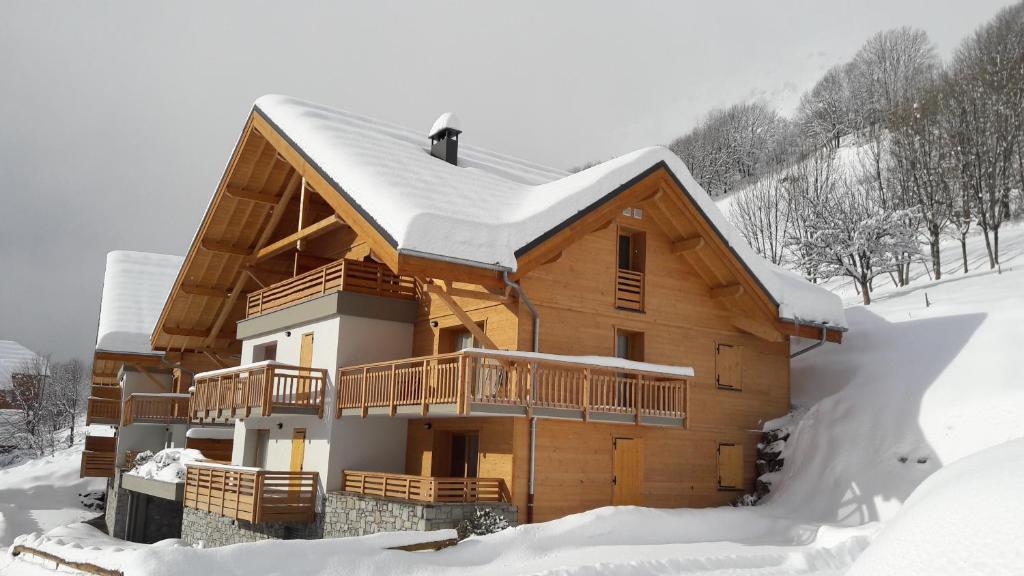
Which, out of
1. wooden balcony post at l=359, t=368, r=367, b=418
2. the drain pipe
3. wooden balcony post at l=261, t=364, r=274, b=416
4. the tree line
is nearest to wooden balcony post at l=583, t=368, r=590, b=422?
the drain pipe

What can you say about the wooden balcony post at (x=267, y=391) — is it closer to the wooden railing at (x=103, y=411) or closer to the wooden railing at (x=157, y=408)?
the wooden railing at (x=157, y=408)

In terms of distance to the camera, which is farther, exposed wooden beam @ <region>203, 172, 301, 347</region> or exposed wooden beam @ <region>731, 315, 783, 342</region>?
exposed wooden beam @ <region>203, 172, 301, 347</region>

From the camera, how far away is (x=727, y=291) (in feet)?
70.0

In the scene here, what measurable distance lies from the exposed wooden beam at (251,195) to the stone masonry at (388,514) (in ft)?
28.4

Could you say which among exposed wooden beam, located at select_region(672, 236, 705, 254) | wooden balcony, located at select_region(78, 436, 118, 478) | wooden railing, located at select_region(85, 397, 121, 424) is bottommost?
wooden balcony, located at select_region(78, 436, 118, 478)

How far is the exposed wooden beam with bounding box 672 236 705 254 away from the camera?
20516 mm

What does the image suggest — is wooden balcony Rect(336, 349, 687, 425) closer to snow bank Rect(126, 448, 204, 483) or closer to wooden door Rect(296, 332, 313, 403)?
wooden door Rect(296, 332, 313, 403)

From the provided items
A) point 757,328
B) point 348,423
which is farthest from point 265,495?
point 757,328

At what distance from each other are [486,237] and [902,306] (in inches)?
668

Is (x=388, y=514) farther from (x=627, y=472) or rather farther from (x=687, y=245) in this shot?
(x=687, y=245)

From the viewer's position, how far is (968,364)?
19.9 meters

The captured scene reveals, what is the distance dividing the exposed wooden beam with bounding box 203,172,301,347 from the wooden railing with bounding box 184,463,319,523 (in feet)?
24.2

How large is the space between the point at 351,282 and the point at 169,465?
977 cm

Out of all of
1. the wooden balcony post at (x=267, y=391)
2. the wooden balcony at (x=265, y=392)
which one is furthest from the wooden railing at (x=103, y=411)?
the wooden balcony post at (x=267, y=391)
